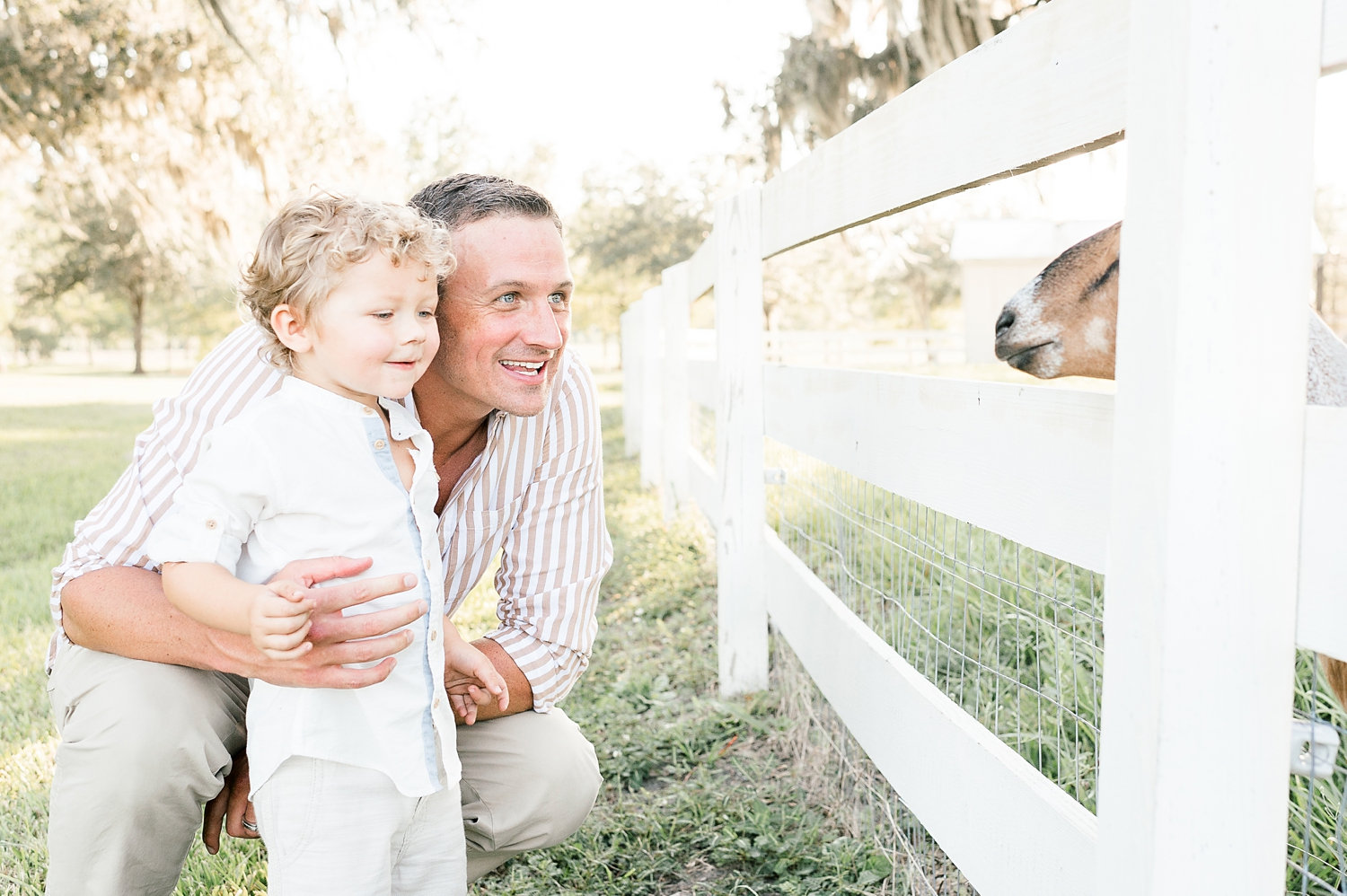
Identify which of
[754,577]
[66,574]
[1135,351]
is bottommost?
[754,577]

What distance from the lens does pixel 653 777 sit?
315 centimetres

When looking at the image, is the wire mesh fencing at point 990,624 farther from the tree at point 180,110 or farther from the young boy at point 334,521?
the tree at point 180,110

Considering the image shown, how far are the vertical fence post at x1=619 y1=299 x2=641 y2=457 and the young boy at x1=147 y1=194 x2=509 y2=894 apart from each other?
306 inches

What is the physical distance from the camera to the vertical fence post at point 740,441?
3385mm

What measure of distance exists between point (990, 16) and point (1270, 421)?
9327 millimetres

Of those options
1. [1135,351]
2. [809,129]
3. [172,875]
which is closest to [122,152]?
[809,129]

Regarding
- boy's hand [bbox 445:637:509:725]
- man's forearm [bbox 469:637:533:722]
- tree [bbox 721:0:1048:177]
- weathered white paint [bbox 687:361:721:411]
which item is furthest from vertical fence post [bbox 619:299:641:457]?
boy's hand [bbox 445:637:509:725]

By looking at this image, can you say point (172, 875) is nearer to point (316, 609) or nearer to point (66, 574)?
point (66, 574)

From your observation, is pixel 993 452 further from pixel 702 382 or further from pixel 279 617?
pixel 702 382

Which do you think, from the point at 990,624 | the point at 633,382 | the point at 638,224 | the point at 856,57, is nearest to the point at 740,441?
the point at 990,624

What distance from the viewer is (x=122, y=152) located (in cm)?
1073

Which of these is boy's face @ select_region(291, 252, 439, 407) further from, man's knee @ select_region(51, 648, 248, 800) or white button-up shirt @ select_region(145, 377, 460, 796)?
man's knee @ select_region(51, 648, 248, 800)

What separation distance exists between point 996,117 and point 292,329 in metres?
1.16

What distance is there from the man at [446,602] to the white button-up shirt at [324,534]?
0.06 metres
